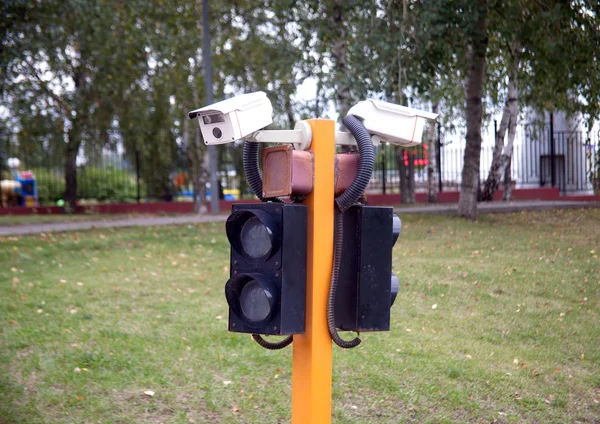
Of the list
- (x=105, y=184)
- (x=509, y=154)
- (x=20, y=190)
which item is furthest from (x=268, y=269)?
(x=20, y=190)

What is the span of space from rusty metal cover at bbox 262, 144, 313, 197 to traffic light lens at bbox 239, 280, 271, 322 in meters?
0.40

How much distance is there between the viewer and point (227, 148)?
882 inches

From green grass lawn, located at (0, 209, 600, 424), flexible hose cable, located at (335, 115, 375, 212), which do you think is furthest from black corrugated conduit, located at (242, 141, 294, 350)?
green grass lawn, located at (0, 209, 600, 424)

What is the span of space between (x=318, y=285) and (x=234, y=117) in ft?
2.50

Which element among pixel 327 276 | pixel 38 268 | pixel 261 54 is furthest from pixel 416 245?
pixel 261 54

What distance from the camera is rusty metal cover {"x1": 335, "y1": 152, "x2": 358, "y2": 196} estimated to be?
9.76ft

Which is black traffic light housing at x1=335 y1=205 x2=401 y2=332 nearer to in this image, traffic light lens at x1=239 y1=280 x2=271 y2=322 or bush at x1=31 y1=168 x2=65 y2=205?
traffic light lens at x1=239 y1=280 x2=271 y2=322

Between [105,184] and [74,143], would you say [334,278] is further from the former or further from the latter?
[105,184]

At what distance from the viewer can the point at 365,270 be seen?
290 centimetres

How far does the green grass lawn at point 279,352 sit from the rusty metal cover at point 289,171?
7.93 feet

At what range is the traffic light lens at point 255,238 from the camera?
2.80m

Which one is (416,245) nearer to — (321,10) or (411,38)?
(411,38)

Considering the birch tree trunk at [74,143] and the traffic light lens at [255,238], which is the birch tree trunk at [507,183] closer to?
the birch tree trunk at [74,143]

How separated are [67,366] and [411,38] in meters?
8.32
